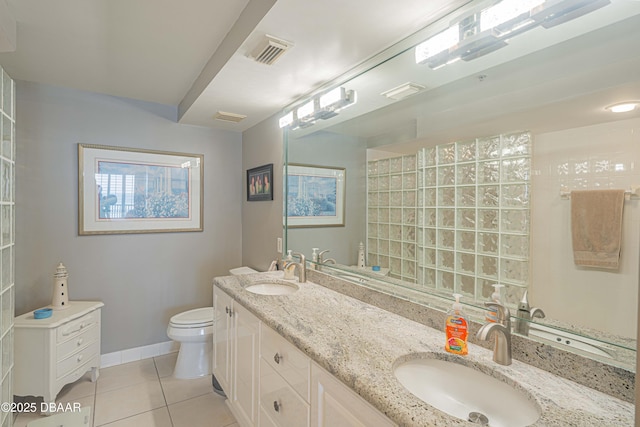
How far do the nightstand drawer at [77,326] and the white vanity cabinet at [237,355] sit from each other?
39.4 inches

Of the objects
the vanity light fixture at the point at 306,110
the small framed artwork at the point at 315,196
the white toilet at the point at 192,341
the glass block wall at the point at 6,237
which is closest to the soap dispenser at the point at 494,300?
the small framed artwork at the point at 315,196

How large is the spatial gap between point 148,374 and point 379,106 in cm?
271

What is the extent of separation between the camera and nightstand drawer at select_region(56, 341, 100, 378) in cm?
203

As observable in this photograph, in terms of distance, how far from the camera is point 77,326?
7.11 ft

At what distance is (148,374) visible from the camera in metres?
2.46

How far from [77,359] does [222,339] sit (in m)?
1.14

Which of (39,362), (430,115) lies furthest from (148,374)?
(430,115)

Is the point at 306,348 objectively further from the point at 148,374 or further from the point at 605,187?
the point at 148,374

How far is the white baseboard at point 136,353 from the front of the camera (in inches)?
102

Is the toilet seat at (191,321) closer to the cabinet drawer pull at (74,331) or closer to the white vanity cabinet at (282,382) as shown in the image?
the cabinet drawer pull at (74,331)

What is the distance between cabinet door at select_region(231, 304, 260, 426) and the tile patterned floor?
377mm

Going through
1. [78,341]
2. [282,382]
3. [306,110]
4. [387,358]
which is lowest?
[78,341]

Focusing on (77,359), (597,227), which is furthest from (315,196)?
(77,359)

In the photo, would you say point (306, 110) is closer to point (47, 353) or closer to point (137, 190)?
point (137, 190)
